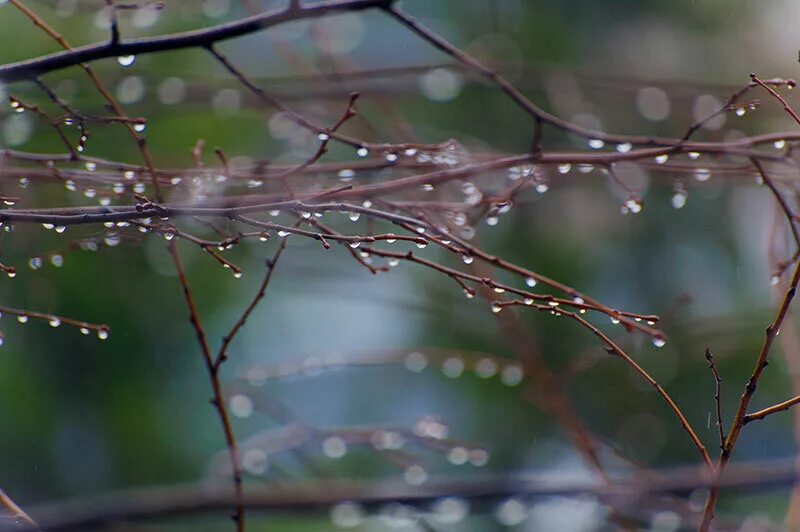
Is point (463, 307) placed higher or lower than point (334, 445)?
higher

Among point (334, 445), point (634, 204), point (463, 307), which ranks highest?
point (463, 307)

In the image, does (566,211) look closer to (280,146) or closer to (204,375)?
(280,146)

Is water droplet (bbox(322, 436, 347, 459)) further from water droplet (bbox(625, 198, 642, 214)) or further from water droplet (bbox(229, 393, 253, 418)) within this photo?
water droplet (bbox(625, 198, 642, 214))

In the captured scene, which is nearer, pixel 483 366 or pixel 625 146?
pixel 625 146

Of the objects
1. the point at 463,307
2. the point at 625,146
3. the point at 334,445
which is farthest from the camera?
the point at 463,307

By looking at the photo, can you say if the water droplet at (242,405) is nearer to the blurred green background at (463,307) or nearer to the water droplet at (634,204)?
the water droplet at (634,204)

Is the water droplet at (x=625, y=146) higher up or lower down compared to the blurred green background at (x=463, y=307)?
lower down

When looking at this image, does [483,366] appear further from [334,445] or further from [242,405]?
[242,405]

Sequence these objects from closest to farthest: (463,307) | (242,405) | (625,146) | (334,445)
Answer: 1. (625,146)
2. (334,445)
3. (242,405)
4. (463,307)

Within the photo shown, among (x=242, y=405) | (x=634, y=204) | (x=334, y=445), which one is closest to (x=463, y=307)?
(x=242, y=405)

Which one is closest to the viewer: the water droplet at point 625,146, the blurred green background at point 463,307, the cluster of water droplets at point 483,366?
the water droplet at point 625,146

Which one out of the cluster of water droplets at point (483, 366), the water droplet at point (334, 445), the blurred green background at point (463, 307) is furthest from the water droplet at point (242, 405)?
the blurred green background at point (463, 307)
